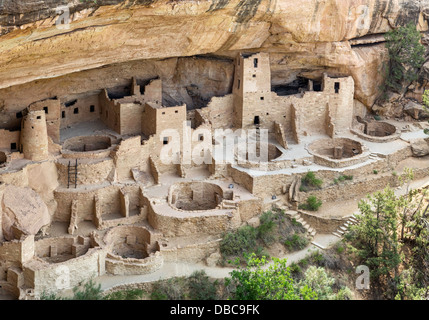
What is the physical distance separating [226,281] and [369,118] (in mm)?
11935

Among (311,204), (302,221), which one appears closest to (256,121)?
(311,204)

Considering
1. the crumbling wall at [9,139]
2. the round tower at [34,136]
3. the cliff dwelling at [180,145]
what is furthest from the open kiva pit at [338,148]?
the crumbling wall at [9,139]

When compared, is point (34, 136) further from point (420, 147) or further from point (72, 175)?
point (420, 147)

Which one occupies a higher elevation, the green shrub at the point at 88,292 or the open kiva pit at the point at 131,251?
the open kiva pit at the point at 131,251

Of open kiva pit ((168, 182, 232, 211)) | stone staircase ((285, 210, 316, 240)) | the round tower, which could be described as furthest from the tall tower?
the round tower

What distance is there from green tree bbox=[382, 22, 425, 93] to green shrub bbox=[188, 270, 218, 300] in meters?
11.8

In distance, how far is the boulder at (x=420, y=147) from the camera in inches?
991

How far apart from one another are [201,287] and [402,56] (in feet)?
41.4

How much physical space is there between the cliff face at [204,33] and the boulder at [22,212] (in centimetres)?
300

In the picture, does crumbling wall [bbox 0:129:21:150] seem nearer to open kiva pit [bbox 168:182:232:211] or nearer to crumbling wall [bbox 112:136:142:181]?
crumbling wall [bbox 112:136:142:181]

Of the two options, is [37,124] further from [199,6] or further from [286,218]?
[286,218]

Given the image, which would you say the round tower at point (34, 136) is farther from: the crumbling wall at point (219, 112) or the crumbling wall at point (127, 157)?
the crumbling wall at point (219, 112)

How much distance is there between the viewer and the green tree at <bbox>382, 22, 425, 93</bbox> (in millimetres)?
25766

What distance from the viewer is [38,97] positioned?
22.0m
